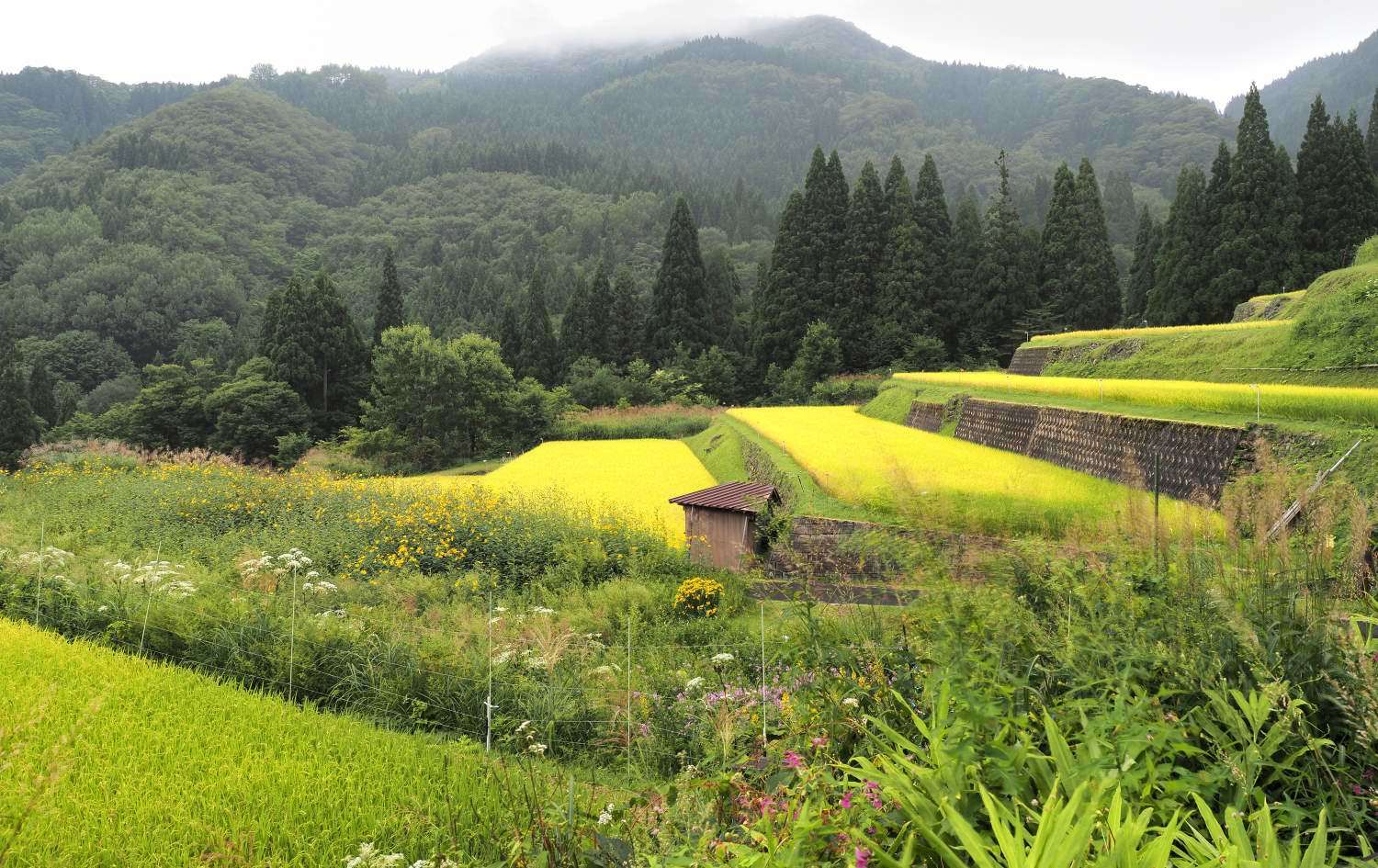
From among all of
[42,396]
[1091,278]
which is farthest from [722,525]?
[42,396]

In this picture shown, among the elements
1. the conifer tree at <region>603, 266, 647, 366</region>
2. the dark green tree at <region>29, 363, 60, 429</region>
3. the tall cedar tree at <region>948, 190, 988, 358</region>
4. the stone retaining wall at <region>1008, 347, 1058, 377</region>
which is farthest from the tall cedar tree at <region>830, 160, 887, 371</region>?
the dark green tree at <region>29, 363, 60, 429</region>

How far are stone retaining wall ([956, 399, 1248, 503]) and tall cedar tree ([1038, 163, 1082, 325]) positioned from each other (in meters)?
23.7

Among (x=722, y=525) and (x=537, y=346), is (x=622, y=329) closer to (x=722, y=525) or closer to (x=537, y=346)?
(x=537, y=346)

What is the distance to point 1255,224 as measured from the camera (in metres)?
30.5

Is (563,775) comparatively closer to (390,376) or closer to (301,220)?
(390,376)

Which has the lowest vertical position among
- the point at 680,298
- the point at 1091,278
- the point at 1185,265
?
the point at 680,298

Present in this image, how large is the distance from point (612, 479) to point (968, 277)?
25281 millimetres

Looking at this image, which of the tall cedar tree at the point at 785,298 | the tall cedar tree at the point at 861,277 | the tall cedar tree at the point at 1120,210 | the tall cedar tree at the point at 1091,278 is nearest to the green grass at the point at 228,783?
the tall cedar tree at the point at 861,277

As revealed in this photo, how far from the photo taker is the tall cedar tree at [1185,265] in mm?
31938

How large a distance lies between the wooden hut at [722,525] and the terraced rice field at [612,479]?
0.58 m

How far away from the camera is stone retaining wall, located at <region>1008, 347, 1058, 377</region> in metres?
23.3

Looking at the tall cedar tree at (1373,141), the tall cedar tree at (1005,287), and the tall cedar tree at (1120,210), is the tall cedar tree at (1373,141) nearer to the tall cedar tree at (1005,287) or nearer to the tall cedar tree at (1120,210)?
the tall cedar tree at (1005,287)

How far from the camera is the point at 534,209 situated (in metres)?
91.8

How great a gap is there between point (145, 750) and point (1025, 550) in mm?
4940
